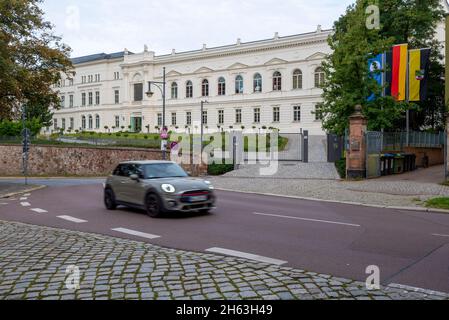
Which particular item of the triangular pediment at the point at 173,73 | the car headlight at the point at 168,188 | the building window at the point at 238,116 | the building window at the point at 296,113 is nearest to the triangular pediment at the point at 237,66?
the building window at the point at 238,116

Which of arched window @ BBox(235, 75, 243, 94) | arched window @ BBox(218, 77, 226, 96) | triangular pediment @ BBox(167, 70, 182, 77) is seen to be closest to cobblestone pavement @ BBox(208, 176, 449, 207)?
arched window @ BBox(235, 75, 243, 94)

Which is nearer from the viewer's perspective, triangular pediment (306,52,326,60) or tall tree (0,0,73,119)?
tall tree (0,0,73,119)

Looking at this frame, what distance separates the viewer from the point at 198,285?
215 inches

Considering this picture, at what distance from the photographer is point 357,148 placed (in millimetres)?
23141

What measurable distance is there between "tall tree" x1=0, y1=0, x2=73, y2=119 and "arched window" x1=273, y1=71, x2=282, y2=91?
45.0 m

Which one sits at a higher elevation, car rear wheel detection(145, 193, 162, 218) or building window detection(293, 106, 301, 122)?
building window detection(293, 106, 301, 122)

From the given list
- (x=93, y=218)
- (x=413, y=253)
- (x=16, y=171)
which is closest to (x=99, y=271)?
(x=413, y=253)

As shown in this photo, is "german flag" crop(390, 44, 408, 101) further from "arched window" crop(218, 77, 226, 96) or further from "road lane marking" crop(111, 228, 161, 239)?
"arched window" crop(218, 77, 226, 96)

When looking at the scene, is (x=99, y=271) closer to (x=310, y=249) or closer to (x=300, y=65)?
(x=310, y=249)

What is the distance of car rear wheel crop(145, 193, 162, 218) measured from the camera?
470 inches

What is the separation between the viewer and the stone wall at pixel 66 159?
4356 centimetres

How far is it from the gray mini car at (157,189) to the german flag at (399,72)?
A: 70.4 ft

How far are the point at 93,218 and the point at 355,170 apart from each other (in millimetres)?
15370

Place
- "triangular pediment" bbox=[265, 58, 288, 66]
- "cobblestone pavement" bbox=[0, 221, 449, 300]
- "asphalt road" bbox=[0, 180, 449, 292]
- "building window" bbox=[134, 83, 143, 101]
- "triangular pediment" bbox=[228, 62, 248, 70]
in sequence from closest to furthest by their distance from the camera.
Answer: "cobblestone pavement" bbox=[0, 221, 449, 300] → "asphalt road" bbox=[0, 180, 449, 292] → "triangular pediment" bbox=[265, 58, 288, 66] → "triangular pediment" bbox=[228, 62, 248, 70] → "building window" bbox=[134, 83, 143, 101]
